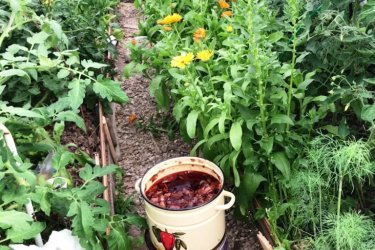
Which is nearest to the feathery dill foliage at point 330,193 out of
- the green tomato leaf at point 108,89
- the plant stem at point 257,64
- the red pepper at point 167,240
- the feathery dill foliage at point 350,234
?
the feathery dill foliage at point 350,234

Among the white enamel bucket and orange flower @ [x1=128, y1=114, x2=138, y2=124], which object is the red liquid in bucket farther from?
orange flower @ [x1=128, y1=114, x2=138, y2=124]

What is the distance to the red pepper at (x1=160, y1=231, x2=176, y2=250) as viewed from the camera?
7.32 ft

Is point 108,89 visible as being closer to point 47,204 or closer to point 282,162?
point 47,204

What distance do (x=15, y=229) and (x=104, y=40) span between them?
2.18 metres

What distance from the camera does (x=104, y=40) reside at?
3.69 m

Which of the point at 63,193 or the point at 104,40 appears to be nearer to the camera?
the point at 63,193

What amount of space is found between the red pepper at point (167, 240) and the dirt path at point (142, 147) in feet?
2.16

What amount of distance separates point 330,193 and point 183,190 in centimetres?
71

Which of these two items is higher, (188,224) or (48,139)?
(48,139)

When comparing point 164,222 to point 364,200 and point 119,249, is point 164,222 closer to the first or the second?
point 119,249

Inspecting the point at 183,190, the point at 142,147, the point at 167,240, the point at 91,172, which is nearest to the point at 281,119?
the point at 183,190

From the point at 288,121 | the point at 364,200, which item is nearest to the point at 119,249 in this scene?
the point at 288,121

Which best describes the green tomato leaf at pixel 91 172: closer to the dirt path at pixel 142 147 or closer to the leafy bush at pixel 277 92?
the leafy bush at pixel 277 92

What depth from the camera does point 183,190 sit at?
2.43m
